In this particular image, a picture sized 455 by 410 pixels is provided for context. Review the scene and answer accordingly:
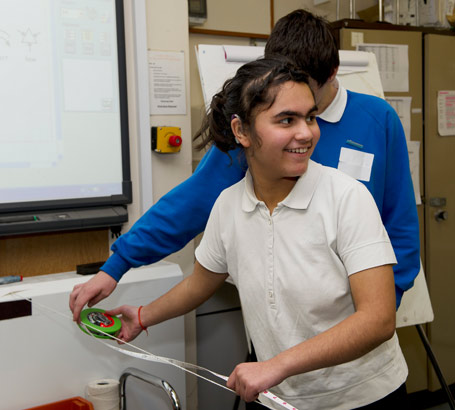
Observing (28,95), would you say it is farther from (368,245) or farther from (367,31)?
(367,31)

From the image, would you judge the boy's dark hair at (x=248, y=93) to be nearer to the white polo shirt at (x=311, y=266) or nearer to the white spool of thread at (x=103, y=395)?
the white polo shirt at (x=311, y=266)

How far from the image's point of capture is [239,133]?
3.77ft

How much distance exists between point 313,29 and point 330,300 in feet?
2.11

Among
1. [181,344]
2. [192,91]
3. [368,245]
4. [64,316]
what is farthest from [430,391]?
[368,245]

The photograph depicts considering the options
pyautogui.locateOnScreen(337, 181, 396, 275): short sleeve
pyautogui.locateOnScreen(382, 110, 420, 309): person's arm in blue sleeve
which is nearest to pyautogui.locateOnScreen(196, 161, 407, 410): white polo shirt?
pyautogui.locateOnScreen(337, 181, 396, 275): short sleeve

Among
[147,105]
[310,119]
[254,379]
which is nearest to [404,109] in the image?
[147,105]

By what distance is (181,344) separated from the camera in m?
1.84

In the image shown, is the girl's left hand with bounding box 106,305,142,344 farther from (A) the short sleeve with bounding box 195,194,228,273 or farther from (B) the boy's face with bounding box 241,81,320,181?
(B) the boy's face with bounding box 241,81,320,181

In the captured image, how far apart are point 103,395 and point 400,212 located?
0.95 meters

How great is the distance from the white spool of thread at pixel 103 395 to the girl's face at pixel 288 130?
0.89 meters

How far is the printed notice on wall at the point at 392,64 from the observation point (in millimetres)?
2750

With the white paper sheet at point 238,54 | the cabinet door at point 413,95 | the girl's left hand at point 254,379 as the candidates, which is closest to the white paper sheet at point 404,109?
the cabinet door at point 413,95

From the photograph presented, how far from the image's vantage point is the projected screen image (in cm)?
175

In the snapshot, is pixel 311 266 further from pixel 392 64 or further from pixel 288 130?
pixel 392 64
